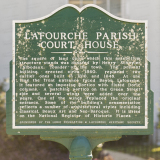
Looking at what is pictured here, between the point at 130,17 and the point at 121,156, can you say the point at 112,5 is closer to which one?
the point at 130,17

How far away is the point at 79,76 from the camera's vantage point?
389cm

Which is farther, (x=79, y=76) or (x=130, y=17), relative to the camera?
(x=130, y=17)

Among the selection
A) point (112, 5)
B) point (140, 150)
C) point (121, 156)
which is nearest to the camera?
point (121, 156)

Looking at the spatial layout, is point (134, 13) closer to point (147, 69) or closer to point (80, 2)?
point (80, 2)

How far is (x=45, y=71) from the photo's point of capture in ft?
12.8

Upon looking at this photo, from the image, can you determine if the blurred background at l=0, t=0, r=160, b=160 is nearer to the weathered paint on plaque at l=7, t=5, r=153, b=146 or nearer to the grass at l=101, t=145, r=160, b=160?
the grass at l=101, t=145, r=160, b=160

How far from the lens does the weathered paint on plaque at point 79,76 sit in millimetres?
3889

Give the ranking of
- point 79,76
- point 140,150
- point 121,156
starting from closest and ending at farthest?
point 79,76 → point 121,156 → point 140,150

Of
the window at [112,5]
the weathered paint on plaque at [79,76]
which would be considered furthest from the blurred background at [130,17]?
the weathered paint on plaque at [79,76]

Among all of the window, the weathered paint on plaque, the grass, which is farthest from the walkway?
the window

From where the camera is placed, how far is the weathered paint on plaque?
12.8ft

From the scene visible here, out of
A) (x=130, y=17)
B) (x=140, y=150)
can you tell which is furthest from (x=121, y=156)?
(x=130, y=17)

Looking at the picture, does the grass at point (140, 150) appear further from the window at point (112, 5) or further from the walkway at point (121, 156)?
the window at point (112, 5)

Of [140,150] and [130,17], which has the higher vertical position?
[130,17]
